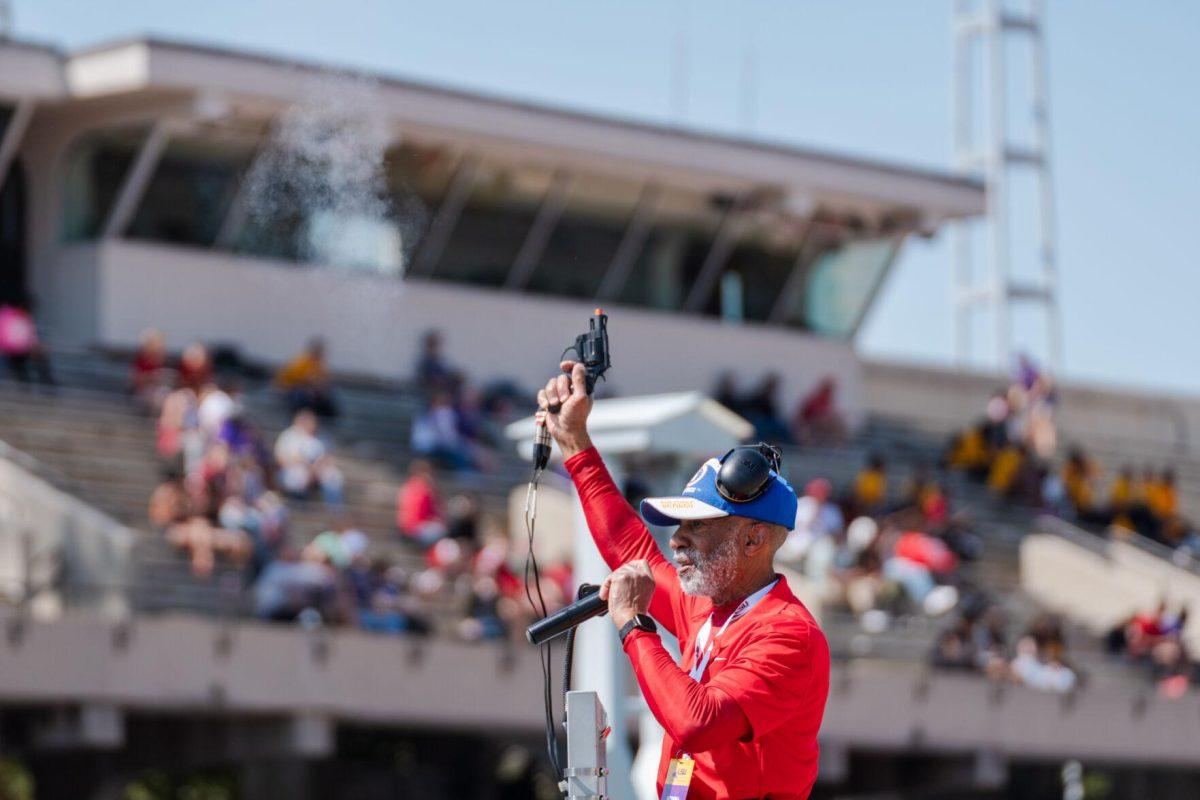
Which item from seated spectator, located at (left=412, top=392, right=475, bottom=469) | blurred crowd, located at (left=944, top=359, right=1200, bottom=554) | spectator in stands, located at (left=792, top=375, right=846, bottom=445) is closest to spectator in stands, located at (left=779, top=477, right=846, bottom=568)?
seated spectator, located at (left=412, top=392, right=475, bottom=469)

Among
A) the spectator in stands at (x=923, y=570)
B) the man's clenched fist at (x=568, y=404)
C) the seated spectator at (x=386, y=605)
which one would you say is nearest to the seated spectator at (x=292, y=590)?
the seated spectator at (x=386, y=605)

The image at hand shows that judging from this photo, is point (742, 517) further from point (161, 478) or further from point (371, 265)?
point (371, 265)

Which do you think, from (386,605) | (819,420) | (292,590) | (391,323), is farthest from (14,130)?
(819,420)

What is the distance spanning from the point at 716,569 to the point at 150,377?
17.5m

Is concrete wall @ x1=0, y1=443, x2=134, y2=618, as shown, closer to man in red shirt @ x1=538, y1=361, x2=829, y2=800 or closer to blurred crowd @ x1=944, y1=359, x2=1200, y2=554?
man in red shirt @ x1=538, y1=361, x2=829, y2=800

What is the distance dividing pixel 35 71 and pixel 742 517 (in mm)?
20823

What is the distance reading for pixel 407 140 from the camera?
28188 millimetres

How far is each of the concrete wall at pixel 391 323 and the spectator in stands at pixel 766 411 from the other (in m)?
1.70

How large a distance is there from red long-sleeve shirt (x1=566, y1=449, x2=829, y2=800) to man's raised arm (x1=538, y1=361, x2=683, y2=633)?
26 cm

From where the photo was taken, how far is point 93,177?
2695cm

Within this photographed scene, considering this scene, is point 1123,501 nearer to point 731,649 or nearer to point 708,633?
point 708,633

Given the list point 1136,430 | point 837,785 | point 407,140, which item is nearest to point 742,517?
point 837,785

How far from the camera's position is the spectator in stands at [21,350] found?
22766 mm

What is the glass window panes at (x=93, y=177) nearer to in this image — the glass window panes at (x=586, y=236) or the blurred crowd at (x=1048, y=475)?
the glass window panes at (x=586, y=236)
